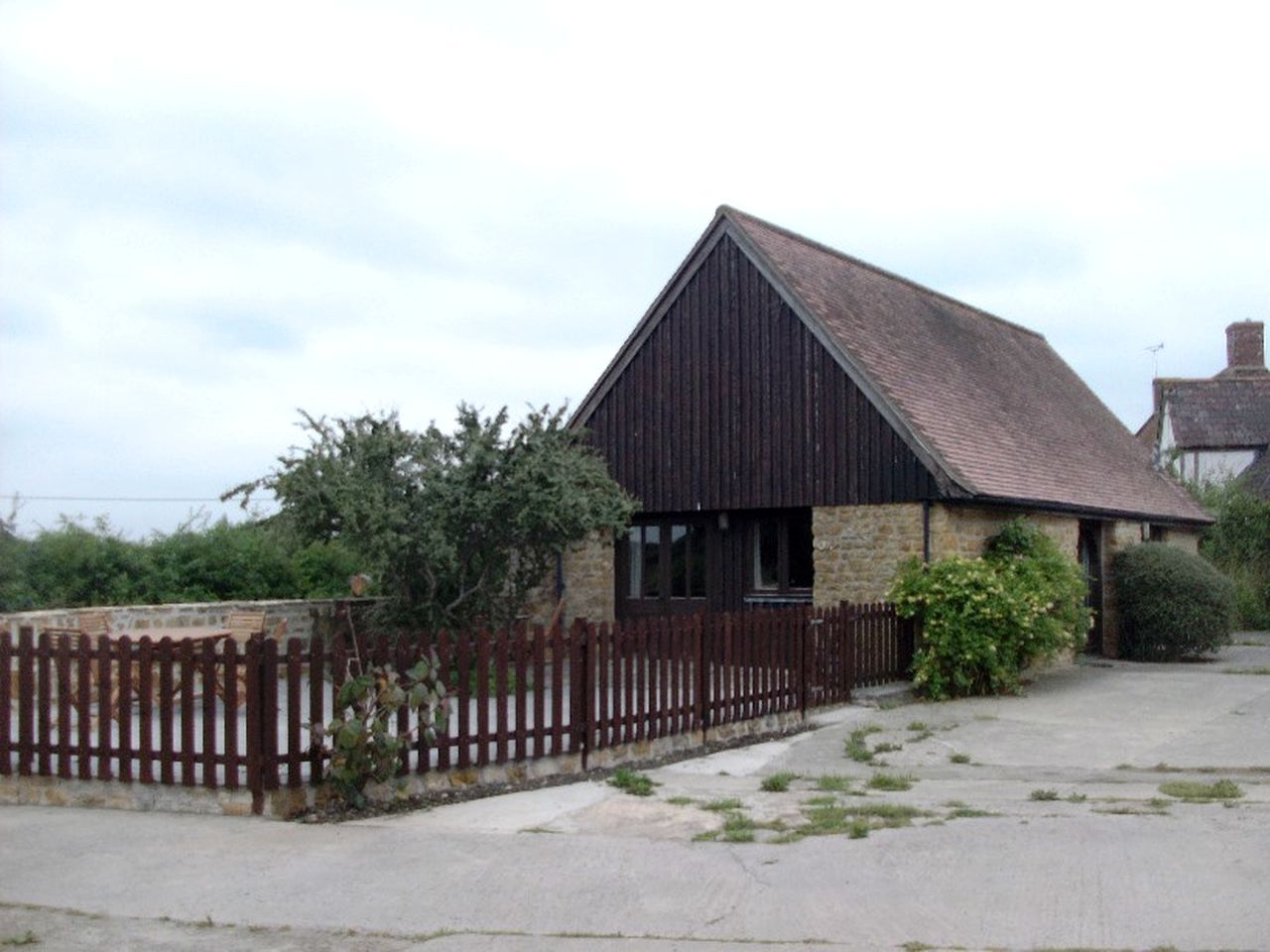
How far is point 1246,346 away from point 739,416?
90.8 feet

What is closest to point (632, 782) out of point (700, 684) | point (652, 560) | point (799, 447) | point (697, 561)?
point (700, 684)

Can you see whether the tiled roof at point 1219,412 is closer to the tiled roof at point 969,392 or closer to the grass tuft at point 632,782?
Answer: the tiled roof at point 969,392

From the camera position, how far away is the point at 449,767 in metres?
9.86

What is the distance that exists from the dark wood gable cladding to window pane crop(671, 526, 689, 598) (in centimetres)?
58

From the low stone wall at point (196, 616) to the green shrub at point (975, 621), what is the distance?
23.9ft

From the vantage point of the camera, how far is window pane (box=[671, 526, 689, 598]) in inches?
799

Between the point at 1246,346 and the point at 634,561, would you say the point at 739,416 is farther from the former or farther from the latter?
the point at 1246,346

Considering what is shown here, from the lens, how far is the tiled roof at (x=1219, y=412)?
37.7 meters

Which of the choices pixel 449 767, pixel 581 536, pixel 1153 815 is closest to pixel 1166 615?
pixel 581 536

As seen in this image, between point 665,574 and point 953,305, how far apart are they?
8991 millimetres

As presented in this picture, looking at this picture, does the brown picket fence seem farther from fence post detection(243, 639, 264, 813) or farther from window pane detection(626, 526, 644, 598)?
window pane detection(626, 526, 644, 598)

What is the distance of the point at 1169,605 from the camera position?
2141 cm

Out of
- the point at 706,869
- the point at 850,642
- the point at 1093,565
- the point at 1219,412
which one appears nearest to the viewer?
the point at 706,869

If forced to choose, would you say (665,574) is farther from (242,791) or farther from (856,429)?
(242,791)
